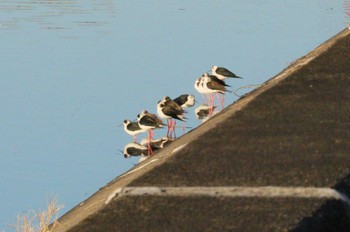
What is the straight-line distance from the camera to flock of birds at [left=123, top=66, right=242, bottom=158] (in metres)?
12.5

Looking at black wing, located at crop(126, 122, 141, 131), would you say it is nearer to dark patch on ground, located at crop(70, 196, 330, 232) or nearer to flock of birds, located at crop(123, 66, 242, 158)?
flock of birds, located at crop(123, 66, 242, 158)

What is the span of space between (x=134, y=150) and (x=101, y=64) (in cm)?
534

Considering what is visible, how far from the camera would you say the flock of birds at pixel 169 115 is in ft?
40.9

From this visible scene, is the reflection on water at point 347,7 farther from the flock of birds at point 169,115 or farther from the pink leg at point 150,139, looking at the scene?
the pink leg at point 150,139

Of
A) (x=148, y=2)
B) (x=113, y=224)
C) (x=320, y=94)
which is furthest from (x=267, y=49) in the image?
(x=113, y=224)

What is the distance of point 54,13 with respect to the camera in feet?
85.4

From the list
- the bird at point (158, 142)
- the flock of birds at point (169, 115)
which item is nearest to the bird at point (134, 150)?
the flock of birds at point (169, 115)

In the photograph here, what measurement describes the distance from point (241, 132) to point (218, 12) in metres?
19.2

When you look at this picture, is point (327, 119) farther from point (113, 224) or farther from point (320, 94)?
point (113, 224)

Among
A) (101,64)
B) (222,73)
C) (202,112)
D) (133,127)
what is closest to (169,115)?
(133,127)

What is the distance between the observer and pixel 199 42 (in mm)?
19984

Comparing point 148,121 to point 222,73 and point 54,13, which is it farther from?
point 54,13

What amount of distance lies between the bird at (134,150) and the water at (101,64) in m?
0.13

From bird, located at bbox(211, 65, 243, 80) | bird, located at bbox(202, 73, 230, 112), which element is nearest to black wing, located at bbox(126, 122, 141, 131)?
bird, located at bbox(202, 73, 230, 112)
